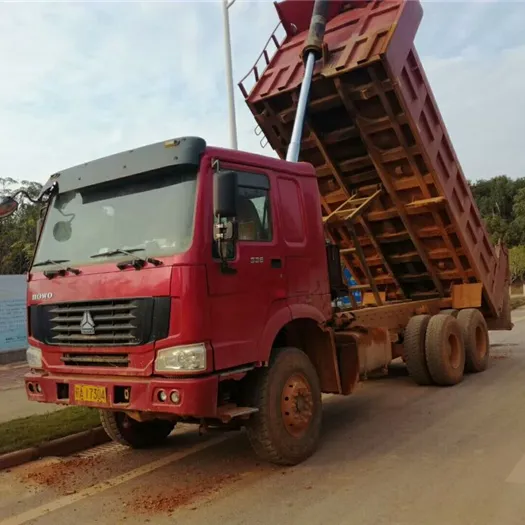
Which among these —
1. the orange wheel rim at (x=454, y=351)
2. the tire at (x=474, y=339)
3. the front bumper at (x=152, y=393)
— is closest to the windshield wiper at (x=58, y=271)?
the front bumper at (x=152, y=393)

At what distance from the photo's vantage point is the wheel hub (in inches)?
191

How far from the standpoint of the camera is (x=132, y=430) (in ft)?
18.7

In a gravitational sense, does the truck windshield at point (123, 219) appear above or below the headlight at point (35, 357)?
above

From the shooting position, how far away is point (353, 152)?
26.1 feet

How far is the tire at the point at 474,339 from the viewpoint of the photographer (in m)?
8.36

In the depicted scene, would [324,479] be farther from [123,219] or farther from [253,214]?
[123,219]

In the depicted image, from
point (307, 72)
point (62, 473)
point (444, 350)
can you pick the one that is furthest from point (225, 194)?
point (444, 350)

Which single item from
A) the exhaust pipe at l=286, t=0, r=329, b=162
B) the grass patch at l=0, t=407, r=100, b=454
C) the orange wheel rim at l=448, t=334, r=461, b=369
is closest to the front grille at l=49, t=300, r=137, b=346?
the grass patch at l=0, t=407, r=100, b=454

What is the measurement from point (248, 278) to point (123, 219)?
1.11 m

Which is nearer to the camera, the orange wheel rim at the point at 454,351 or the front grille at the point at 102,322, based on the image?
the front grille at the point at 102,322

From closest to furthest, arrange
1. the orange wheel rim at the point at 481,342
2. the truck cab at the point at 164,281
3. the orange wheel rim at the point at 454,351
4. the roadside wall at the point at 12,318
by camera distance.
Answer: the truck cab at the point at 164,281
the orange wheel rim at the point at 454,351
the orange wheel rim at the point at 481,342
the roadside wall at the point at 12,318

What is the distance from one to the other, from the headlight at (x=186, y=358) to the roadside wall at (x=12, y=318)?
879 cm

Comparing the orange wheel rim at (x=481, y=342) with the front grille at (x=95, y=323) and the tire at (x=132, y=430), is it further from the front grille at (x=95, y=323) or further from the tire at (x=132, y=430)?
the front grille at (x=95, y=323)

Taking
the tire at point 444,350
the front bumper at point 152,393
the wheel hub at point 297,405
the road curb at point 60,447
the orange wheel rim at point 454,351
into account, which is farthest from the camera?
the orange wheel rim at point 454,351
